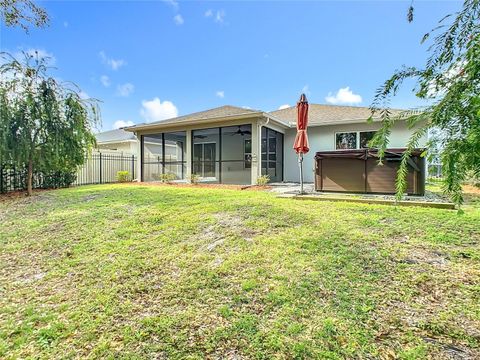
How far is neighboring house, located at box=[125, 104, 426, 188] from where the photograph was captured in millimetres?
12070

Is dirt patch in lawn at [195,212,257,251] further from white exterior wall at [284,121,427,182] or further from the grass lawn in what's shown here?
white exterior wall at [284,121,427,182]

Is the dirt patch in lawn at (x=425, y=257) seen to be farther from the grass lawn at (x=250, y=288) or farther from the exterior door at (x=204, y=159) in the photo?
the exterior door at (x=204, y=159)

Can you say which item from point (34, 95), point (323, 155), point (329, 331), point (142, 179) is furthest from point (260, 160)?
point (329, 331)

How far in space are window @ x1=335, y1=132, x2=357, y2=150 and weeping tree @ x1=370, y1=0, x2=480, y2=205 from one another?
1254cm

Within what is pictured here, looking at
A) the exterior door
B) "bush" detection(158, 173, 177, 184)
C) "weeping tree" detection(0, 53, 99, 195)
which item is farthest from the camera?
the exterior door

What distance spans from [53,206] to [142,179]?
771 cm

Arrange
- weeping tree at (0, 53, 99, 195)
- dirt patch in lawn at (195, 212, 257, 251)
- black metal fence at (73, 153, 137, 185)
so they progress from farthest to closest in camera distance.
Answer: black metal fence at (73, 153, 137, 185), weeping tree at (0, 53, 99, 195), dirt patch in lawn at (195, 212, 257, 251)

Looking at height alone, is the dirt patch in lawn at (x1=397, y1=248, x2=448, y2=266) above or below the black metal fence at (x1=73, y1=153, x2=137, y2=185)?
below

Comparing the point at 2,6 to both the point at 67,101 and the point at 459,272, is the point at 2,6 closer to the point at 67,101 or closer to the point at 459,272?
the point at 67,101

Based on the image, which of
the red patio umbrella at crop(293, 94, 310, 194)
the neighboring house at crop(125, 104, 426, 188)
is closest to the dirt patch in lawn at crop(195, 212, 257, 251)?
the red patio umbrella at crop(293, 94, 310, 194)

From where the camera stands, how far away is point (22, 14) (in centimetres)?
562

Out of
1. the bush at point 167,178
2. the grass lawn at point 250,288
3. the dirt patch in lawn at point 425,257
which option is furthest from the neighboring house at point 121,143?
the dirt patch in lawn at point 425,257

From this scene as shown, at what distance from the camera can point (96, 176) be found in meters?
16.0

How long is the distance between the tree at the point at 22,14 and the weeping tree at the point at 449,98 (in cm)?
706
